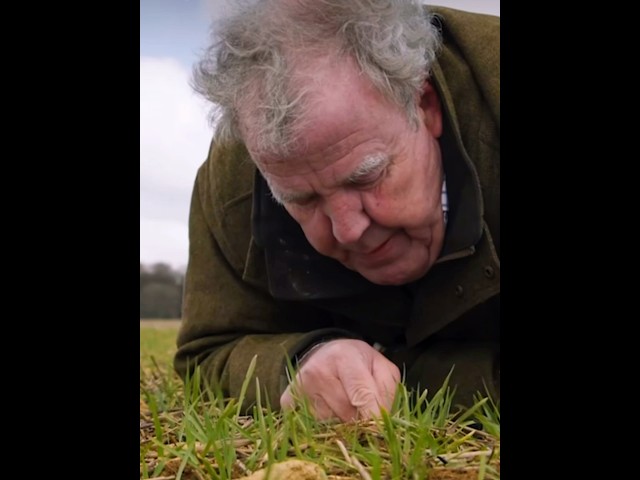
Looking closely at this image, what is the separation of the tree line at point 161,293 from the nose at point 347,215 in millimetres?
972

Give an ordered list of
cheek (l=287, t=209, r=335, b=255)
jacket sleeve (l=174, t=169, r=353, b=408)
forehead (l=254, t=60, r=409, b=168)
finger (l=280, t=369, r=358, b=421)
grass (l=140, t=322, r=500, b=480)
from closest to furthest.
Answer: grass (l=140, t=322, r=500, b=480) → finger (l=280, t=369, r=358, b=421) → forehead (l=254, t=60, r=409, b=168) → cheek (l=287, t=209, r=335, b=255) → jacket sleeve (l=174, t=169, r=353, b=408)

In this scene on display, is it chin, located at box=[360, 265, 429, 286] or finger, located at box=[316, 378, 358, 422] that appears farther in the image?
chin, located at box=[360, 265, 429, 286]

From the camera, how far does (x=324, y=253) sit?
85.5 inches

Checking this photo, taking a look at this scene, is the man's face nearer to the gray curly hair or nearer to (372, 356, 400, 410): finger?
the gray curly hair

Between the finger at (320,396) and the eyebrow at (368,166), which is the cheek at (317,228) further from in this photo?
the finger at (320,396)

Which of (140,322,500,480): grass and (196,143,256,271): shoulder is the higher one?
(196,143,256,271): shoulder

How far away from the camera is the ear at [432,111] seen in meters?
2.24

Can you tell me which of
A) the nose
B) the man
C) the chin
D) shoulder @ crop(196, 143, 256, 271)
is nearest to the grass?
the man

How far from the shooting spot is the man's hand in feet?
5.80
